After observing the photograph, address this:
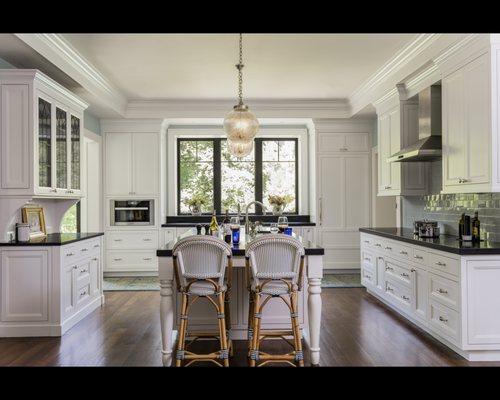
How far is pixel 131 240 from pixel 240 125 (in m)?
3.63

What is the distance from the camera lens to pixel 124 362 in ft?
10.6

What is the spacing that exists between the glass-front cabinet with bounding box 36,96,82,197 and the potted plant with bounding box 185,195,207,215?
2.55 metres

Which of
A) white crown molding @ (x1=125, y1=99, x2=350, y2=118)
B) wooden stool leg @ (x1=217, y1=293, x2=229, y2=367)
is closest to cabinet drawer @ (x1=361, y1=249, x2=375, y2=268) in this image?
white crown molding @ (x1=125, y1=99, x2=350, y2=118)

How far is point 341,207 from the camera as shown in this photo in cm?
730

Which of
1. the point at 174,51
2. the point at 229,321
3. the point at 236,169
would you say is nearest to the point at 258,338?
the point at 229,321

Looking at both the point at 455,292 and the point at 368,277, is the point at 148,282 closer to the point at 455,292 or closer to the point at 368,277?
the point at 368,277

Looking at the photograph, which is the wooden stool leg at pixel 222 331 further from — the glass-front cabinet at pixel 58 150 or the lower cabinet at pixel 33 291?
the glass-front cabinet at pixel 58 150

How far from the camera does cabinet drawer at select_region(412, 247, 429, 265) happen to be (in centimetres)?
388

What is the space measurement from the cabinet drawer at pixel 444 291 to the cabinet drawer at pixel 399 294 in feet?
1.69

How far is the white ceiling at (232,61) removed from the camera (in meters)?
4.33

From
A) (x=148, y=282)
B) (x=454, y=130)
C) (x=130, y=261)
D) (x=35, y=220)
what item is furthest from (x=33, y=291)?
(x=454, y=130)

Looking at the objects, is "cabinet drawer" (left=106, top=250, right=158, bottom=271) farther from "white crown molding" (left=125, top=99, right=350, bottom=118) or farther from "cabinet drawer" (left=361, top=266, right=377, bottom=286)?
"cabinet drawer" (left=361, top=266, right=377, bottom=286)

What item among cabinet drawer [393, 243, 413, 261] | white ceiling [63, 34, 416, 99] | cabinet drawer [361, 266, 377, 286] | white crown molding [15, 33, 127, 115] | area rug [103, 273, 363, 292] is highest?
white ceiling [63, 34, 416, 99]
